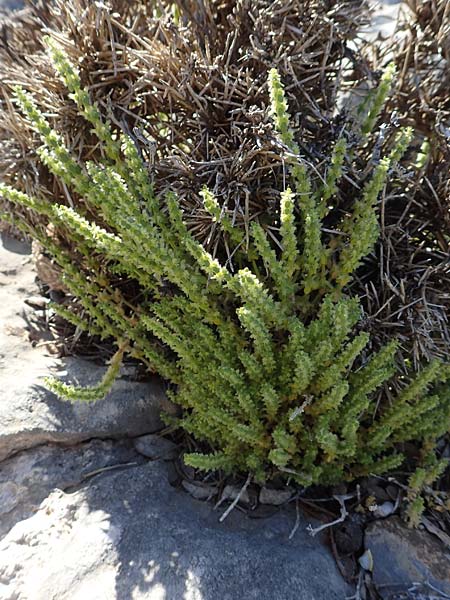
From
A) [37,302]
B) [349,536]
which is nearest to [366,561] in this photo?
[349,536]

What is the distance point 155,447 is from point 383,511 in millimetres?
929

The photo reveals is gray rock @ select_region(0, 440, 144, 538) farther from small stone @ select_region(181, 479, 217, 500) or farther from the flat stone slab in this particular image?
small stone @ select_region(181, 479, 217, 500)

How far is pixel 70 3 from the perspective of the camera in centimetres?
209

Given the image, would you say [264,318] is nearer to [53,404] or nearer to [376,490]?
[376,490]

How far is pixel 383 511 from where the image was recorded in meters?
1.94

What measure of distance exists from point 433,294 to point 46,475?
A: 5.41ft

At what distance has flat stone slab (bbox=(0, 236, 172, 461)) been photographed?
2.07 metres

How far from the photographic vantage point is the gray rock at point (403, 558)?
1.76 m

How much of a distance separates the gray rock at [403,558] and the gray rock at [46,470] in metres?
0.96

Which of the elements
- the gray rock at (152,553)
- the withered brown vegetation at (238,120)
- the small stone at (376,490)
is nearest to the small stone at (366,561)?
the gray rock at (152,553)

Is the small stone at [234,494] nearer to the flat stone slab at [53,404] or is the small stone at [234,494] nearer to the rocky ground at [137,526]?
the rocky ground at [137,526]

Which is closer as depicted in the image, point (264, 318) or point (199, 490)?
point (264, 318)

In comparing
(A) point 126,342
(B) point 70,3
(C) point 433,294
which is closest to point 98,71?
(B) point 70,3

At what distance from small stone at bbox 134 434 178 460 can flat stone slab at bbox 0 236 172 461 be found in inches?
1.6
